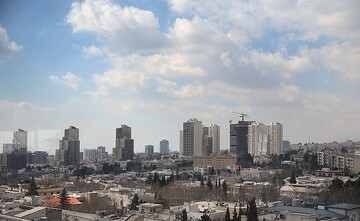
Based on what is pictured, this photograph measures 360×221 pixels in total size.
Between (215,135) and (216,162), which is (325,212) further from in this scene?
(215,135)

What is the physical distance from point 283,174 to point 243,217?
666 centimetres

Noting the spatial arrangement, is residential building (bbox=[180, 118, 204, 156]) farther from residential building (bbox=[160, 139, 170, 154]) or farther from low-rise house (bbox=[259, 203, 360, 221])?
low-rise house (bbox=[259, 203, 360, 221])

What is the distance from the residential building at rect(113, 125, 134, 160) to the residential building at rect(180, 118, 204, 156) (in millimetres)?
2417

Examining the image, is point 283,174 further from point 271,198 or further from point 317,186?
point 271,198

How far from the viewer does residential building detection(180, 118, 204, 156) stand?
20.0 meters

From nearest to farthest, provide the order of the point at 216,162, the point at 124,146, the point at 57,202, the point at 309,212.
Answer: the point at 309,212 → the point at 57,202 → the point at 216,162 → the point at 124,146

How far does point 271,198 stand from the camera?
6.96m

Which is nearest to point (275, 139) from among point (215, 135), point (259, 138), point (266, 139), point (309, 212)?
point (266, 139)

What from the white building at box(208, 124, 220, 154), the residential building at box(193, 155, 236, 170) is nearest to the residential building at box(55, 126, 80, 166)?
the residential building at box(193, 155, 236, 170)

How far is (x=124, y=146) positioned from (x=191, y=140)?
3.17 meters

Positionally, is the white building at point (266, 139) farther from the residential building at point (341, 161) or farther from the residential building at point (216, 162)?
the residential building at point (341, 161)

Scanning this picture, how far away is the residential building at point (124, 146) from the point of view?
62.6 ft

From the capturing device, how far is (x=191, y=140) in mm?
20406

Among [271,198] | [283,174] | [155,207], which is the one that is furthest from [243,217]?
[283,174]
